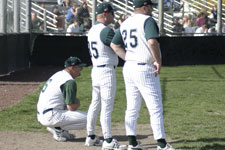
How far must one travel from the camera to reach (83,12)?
19984mm

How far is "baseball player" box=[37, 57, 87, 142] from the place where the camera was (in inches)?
277

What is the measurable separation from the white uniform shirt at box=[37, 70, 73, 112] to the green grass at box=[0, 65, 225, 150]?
3.23ft

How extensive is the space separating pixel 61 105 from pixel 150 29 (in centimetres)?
183

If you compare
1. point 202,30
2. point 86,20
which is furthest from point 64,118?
point 202,30

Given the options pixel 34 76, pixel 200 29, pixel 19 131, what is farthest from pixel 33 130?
pixel 200 29

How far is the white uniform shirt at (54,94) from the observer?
277 inches

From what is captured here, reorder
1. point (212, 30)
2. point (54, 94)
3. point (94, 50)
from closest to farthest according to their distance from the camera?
point (94, 50), point (54, 94), point (212, 30)

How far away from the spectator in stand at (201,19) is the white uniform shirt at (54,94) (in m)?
14.0

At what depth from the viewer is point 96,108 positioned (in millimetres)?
6828

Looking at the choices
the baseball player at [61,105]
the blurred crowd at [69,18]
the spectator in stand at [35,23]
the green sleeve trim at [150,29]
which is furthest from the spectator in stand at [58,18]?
the green sleeve trim at [150,29]

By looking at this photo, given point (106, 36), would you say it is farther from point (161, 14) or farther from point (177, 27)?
point (177, 27)

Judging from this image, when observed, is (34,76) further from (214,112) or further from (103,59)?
(103,59)

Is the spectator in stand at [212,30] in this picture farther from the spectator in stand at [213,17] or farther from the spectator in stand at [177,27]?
the spectator in stand at [177,27]

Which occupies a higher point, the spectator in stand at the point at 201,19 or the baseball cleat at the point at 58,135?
the spectator in stand at the point at 201,19
